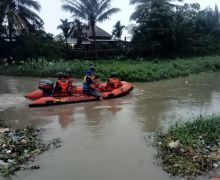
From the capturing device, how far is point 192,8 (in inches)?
1332

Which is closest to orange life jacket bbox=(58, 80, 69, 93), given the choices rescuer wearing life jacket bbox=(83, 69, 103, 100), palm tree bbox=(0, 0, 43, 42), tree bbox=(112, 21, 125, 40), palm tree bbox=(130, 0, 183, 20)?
rescuer wearing life jacket bbox=(83, 69, 103, 100)

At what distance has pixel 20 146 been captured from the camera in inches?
299

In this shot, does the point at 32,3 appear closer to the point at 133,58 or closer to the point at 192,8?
the point at 133,58

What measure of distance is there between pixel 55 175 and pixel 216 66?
21.3 m

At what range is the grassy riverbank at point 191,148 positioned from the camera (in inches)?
255

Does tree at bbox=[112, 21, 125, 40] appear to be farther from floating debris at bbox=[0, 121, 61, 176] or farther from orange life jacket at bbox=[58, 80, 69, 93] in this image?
floating debris at bbox=[0, 121, 61, 176]

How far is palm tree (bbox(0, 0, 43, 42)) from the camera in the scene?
26.0 m

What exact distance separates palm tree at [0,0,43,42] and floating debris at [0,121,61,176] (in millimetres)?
18305

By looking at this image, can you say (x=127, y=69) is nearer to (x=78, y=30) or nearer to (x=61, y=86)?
(x=61, y=86)

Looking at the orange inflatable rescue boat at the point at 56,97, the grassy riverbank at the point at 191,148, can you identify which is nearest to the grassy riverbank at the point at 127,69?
the orange inflatable rescue boat at the point at 56,97

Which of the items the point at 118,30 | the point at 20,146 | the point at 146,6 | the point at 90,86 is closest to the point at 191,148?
the point at 20,146

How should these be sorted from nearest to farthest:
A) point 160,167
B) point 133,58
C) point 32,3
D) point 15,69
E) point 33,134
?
1. point 160,167
2. point 33,134
3. point 15,69
4. point 32,3
5. point 133,58

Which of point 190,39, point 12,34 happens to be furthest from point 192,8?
point 12,34

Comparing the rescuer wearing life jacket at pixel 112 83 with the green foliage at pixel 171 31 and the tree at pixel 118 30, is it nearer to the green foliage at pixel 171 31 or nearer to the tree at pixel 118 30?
the green foliage at pixel 171 31
